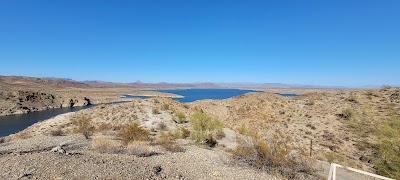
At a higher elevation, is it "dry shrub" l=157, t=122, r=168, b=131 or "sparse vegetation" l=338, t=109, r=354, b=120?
"sparse vegetation" l=338, t=109, r=354, b=120

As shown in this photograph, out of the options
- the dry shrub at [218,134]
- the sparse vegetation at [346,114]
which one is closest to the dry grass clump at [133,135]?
the dry shrub at [218,134]

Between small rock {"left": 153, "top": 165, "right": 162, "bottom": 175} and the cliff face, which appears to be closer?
small rock {"left": 153, "top": 165, "right": 162, "bottom": 175}

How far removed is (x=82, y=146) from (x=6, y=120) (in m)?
60.7

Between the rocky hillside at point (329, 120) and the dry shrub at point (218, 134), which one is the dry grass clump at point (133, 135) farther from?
the rocky hillside at point (329, 120)

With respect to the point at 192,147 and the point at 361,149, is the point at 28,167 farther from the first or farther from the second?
the point at 361,149

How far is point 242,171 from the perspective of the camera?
9969mm

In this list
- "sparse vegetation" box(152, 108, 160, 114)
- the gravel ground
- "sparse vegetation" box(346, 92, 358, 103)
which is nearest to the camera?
the gravel ground

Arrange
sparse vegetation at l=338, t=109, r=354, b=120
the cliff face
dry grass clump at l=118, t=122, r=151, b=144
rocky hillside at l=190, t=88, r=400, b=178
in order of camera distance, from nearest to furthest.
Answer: dry grass clump at l=118, t=122, r=151, b=144, rocky hillside at l=190, t=88, r=400, b=178, sparse vegetation at l=338, t=109, r=354, b=120, the cliff face

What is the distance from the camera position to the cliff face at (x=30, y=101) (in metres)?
70.9

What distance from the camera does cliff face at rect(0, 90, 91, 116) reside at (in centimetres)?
Result: 7094

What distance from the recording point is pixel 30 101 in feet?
260

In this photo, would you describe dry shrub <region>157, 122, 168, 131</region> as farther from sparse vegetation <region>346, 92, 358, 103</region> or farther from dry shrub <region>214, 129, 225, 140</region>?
sparse vegetation <region>346, 92, 358, 103</region>

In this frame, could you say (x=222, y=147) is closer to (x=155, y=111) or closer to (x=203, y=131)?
(x=203, y=131)

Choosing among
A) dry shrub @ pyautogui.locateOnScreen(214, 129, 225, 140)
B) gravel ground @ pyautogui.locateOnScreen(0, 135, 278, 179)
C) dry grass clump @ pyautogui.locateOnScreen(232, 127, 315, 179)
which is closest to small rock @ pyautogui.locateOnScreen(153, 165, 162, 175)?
gravel ground @ pyautogui.locateOnScreen(0, 135, 278, 179)
